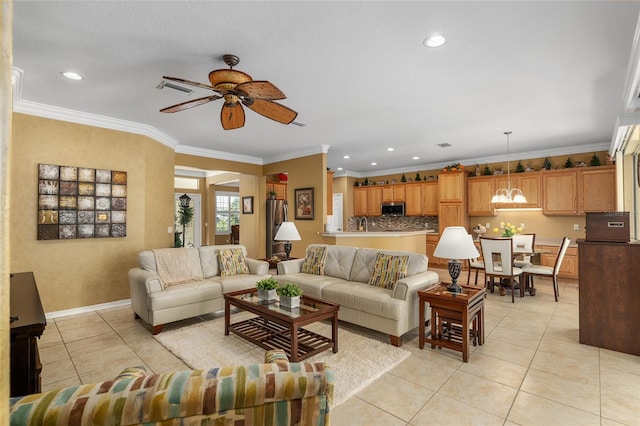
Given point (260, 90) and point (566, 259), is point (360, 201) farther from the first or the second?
point (260, 90)

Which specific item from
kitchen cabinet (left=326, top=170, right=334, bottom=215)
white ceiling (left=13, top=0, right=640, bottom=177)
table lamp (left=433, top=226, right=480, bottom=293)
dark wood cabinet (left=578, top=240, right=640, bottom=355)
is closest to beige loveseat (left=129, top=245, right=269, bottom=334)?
white ceiling (left=13, top=0, right=640, bottom=177)

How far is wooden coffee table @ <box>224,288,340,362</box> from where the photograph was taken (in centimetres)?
294

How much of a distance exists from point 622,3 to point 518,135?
372cm

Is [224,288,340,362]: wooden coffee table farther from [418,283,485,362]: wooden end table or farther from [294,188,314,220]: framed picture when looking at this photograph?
[294,188,314,220]: framed picture

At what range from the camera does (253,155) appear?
721cm

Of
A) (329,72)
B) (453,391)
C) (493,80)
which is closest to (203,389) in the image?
(453,391)

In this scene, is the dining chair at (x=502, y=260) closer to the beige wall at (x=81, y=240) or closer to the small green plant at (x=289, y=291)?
the small green plant at (x=289, y=291)

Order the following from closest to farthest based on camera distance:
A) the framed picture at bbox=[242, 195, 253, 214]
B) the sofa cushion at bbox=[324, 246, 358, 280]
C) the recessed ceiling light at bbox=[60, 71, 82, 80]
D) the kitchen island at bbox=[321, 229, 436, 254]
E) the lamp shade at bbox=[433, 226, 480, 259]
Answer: the lamp shade at bbox=[433, 226, 480, 259] → the recessed ceiling light at bbox=[60, 71, 82, 80] → the sofa cushion at bbox=[324, 246, 358, 280] → the kitchen island at bbox=[321, 229, 436, 254] → the framed picture at bbox=[242, 195, 253, 214]

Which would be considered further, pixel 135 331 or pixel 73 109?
pixel 73 109

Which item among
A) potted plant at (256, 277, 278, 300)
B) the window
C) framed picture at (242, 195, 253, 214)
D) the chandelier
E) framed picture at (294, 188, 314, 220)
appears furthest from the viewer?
the window

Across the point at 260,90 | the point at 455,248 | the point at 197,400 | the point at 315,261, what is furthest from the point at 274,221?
the point at 197,400

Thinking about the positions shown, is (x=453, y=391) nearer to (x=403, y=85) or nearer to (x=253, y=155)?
(x=403, y=85)

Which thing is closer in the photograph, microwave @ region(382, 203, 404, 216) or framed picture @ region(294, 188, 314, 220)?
framed picture @ region(294, 188, 314, 220)

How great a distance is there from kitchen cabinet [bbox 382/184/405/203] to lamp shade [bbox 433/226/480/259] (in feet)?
19.5
